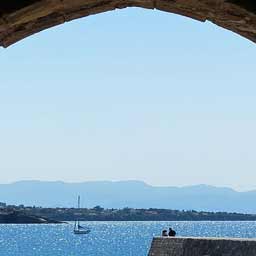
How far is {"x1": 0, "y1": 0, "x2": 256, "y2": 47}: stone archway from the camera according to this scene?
3461 millimetres

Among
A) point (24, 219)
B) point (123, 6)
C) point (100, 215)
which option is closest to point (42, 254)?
point (24, 219)

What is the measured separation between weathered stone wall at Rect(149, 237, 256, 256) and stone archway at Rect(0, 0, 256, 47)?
55.4 ft

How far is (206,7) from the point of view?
366 cm

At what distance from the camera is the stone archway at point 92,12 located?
11.4ft

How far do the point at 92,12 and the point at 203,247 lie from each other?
18.7 meters

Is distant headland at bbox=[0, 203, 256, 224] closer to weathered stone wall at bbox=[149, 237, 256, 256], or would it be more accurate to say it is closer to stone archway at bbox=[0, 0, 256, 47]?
weathered stone wall at bbox=[149, 237, 256, 256]

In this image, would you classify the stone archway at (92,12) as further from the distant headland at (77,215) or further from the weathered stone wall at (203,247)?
the distant headland at (77,215)

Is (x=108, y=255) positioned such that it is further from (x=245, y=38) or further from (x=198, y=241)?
(x=245, y=38)

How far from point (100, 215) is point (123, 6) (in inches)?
7276

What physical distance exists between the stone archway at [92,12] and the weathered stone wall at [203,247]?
16873 mm

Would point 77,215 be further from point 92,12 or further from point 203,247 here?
point 92,12

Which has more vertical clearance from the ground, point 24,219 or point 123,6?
point 24,219

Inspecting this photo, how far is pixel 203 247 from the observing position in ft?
72.1

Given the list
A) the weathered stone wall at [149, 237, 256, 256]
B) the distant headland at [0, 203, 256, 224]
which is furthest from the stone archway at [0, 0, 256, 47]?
the distant headland at [0, 203, 256, 224]
